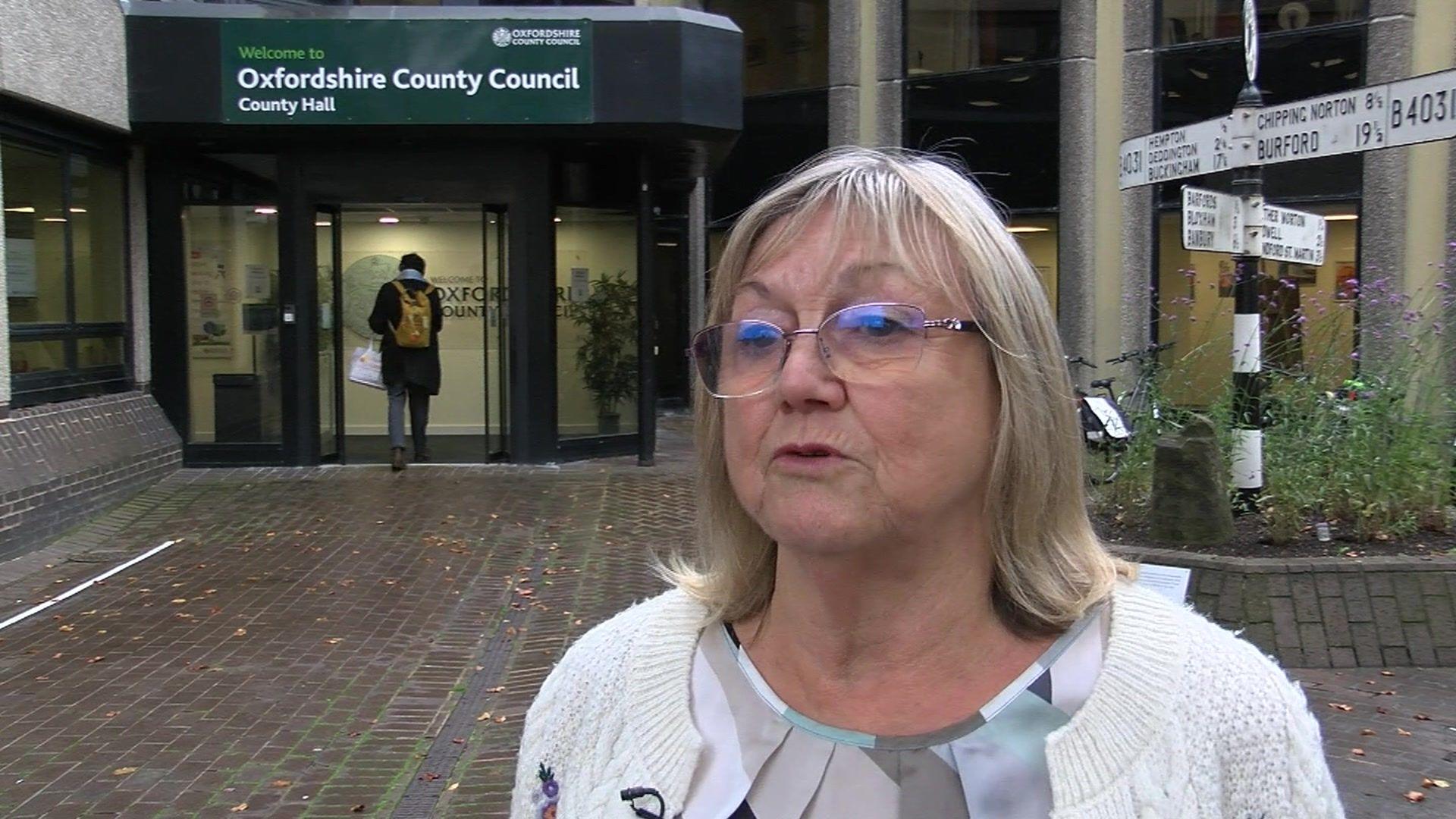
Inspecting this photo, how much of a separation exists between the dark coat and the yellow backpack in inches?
1.5

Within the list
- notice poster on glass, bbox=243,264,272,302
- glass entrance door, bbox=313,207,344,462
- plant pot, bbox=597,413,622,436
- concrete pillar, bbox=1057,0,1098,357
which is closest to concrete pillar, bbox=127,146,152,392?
notice poster on glass, bbox=243,264,272,302

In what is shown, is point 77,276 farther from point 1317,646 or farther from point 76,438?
point 1317,646

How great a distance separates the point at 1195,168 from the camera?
7027 mm

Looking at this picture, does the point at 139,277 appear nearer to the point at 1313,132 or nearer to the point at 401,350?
the point at 401,350

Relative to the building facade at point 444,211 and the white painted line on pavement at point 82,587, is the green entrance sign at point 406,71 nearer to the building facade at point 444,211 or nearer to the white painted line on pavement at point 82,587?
the building facade at point 444,211

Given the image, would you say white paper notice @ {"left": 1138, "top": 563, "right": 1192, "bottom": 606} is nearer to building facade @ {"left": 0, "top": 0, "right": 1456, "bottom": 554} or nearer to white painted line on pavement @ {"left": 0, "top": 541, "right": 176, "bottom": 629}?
building facade @ {"left": 0, "top": 0, "right": 1456, "bottom": 554}

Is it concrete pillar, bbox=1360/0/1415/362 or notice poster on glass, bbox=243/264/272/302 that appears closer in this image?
notice poster on glass, bbox=243/264/272/302

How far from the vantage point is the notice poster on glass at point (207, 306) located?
12.0 meters

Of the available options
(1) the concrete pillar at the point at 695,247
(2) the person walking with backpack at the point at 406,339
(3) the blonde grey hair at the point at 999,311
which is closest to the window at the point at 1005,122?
(1) the concrete pillar at the point at 695,247

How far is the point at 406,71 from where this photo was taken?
441 inches

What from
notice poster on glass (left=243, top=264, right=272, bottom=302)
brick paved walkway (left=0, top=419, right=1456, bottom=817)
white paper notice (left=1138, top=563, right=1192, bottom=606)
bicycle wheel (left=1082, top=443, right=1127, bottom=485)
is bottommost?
brick paved walkway (left=0, top=419, right=1456, bottom=817)

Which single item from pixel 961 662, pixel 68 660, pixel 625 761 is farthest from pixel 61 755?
pixel 961 662

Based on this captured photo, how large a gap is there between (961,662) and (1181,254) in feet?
47.8

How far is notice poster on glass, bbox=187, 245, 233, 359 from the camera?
12000 millimetres
